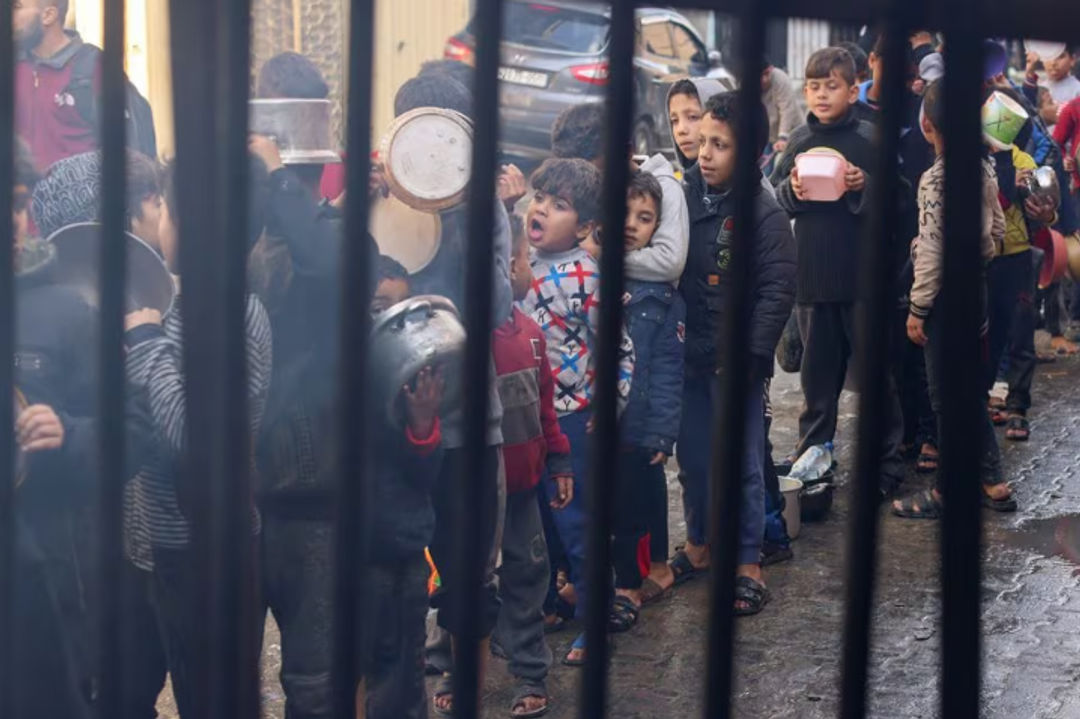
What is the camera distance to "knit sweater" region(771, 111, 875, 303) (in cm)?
648

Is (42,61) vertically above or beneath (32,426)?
above

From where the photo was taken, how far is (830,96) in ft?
21.2

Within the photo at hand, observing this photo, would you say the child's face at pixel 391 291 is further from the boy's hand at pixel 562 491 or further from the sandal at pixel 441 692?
the sandal at pixel 441 692

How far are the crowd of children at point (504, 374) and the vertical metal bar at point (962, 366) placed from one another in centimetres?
2

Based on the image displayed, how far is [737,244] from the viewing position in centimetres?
146

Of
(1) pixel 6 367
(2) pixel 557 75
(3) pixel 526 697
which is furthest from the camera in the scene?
(2) pixel 557 75

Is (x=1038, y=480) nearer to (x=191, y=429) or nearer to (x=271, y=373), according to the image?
(x=271, y=373)

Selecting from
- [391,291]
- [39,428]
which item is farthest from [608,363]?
[391,291]

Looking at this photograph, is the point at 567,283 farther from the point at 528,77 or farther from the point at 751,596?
the point at 528,77

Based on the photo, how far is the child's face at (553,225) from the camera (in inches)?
196

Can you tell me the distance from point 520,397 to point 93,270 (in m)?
1.82

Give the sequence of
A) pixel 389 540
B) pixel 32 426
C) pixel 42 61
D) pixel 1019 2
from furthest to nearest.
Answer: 1. pixel 42 61
2. pixel 389 540
3. pixel 32 426
4. pixel 1019 2

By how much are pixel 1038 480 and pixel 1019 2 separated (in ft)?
20.3

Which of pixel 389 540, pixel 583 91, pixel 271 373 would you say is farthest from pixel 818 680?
pixel 583 91
